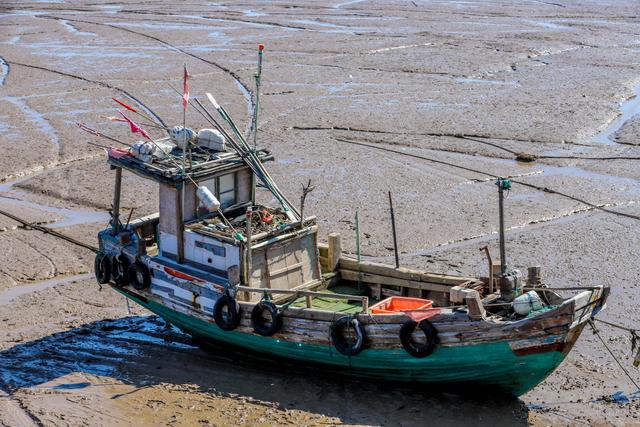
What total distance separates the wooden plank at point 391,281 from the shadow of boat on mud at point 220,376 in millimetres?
1812

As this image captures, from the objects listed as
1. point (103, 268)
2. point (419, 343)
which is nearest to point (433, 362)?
point (419, 343)

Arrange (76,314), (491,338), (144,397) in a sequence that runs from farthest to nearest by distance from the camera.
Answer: (76,314)
(144,397)
(491,338)

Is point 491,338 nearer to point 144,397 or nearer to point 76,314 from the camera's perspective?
point 144,397

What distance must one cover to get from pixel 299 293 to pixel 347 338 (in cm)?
104

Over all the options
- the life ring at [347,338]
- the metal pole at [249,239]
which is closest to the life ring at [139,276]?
the metal pole at [249,239]

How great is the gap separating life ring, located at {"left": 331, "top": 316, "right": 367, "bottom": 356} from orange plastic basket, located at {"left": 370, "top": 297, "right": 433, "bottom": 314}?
2.41 feet

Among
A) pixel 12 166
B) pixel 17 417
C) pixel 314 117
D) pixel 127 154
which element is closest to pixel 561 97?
pixel 314 117

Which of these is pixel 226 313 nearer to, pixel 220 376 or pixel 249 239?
pixel 220 376

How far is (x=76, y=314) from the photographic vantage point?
1791 centimetres

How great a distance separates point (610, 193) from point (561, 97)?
9.96 meters

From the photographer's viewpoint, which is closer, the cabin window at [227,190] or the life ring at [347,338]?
the life ring at [347,338]

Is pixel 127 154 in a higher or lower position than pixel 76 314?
higher

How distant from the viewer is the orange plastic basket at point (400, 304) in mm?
15227

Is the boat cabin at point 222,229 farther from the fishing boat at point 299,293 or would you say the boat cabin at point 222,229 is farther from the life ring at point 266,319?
the life ring at point 266,319
